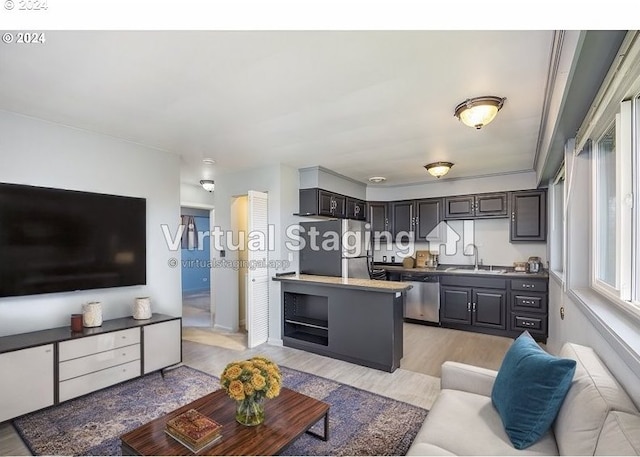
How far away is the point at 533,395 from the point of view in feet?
4.48

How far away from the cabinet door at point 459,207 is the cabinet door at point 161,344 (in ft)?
14.2

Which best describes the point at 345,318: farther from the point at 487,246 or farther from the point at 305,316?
the point at 487,246

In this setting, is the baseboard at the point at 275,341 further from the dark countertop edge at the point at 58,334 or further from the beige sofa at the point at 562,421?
the beige sofa at the point at 562,421

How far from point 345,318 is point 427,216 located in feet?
8.93

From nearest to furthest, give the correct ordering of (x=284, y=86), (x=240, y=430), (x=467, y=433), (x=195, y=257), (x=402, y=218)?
(x=467, y=433)
(x=240, y=430)
(x=284, y=86)
(x=402, y=218)
(x=195, y=257)

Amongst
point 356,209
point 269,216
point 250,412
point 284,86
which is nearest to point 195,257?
point 269,216

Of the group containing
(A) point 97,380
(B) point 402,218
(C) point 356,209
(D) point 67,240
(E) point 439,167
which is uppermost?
(E) point 439,167

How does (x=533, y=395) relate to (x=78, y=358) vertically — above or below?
above

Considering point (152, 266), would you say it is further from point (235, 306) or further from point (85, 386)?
point (235, 306)

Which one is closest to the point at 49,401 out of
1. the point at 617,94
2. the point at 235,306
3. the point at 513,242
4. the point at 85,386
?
the point at 85,386

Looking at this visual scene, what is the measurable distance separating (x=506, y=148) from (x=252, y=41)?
311 centimetres

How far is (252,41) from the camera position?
160 cm

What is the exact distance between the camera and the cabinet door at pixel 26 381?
219 centimetres

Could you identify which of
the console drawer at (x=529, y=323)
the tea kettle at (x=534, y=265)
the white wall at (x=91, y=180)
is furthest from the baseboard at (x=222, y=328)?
the tea kettle at (x=534, y=265)
